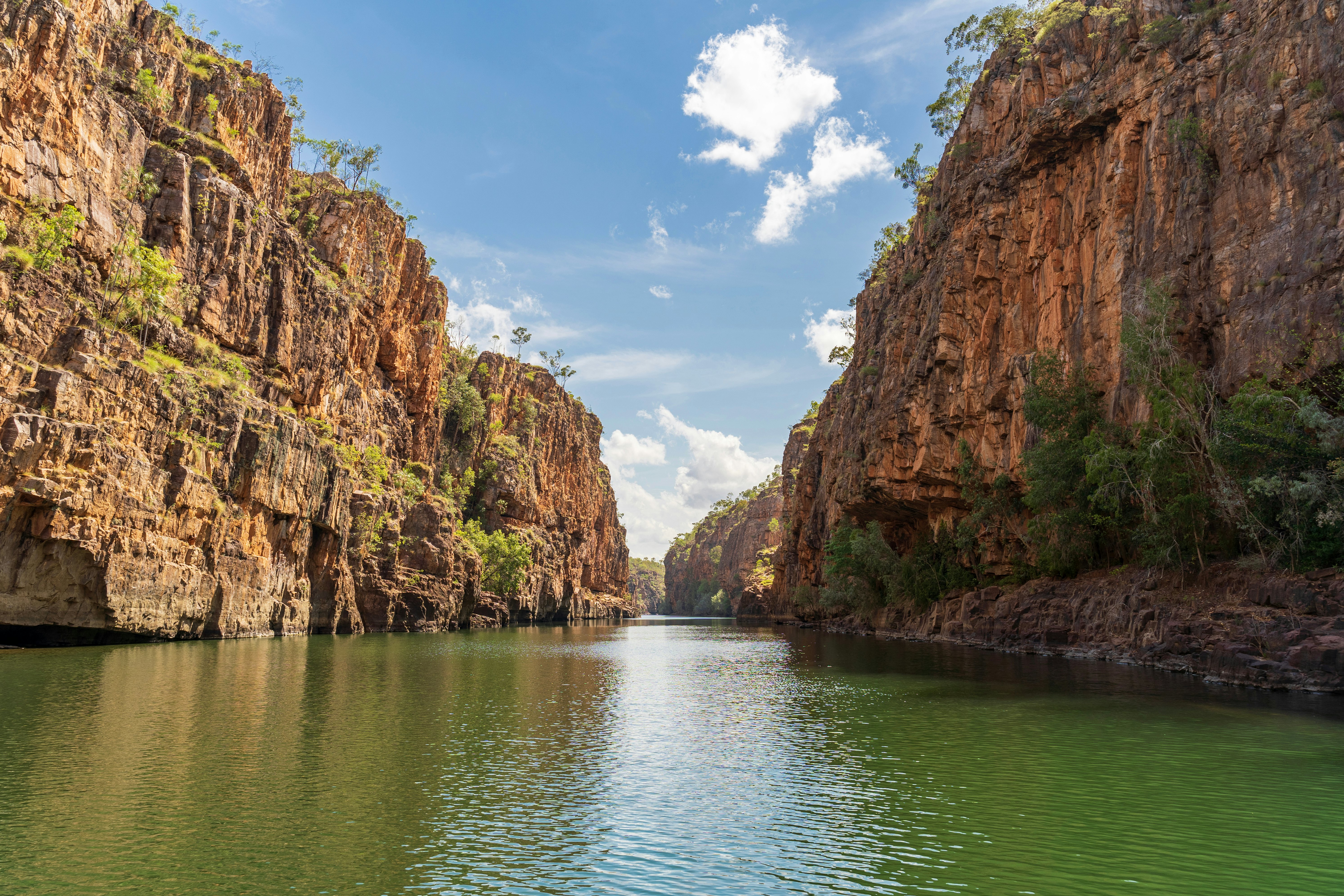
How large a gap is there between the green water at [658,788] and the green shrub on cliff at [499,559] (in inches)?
2349

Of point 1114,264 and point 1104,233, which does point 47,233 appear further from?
point 1104,233

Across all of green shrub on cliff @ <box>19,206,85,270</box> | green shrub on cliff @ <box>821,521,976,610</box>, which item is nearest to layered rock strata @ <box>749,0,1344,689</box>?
green shrub on cliff @ <box>821,521,976,610</box>

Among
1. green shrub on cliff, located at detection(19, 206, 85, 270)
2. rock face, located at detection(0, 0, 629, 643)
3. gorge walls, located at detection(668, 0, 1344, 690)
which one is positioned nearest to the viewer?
gorge walls, located at detection(668, 0, 1344, 690)

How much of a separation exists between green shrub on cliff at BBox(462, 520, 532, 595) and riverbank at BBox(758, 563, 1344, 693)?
53.4 metres

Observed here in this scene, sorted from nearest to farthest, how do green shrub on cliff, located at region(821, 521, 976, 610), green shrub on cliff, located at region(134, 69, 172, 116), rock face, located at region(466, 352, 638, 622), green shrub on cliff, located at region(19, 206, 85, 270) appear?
1. green shrub on cliff, located at region(19, 206, 85, 270)
2. green shrub on cliff, located at region(134, 69, 172, 116)
3. green shrub on cliff, located at region(821, 521, 976, 610)
4. rock face, located at region(466, 352, 638, 622)

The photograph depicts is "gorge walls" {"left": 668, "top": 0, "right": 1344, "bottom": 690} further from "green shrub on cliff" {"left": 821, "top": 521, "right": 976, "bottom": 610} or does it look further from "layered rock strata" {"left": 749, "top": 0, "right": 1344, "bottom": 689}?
"green shrub on cliff" {"left": 821, "top": 521, "right": 976, "bottom": 610}

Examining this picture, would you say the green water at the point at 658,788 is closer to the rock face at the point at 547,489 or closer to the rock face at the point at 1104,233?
the rock face at the point at 1104,233

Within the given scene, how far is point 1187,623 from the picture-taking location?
3141cm

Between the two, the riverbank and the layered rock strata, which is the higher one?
the layered rock strata

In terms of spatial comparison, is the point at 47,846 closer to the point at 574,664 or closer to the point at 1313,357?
the point at 574,664

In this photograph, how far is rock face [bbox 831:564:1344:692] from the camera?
84.5ft

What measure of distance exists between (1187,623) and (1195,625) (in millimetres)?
519

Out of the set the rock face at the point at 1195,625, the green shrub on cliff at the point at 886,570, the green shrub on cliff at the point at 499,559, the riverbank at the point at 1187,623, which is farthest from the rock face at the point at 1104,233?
the green shrub on cliff at the point at 499,559

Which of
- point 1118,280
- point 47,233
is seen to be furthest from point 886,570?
point 47,233
